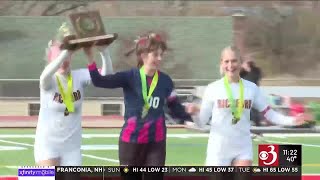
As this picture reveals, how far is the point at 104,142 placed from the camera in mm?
3355

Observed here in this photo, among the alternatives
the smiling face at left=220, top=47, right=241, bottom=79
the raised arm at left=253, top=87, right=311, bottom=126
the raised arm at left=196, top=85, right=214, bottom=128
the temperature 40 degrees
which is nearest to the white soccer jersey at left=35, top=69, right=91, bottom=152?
the raised arm at left=196, top=85, right=214, bottom=128

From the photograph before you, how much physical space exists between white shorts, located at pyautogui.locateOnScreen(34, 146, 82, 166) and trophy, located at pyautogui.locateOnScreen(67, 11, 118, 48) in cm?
53

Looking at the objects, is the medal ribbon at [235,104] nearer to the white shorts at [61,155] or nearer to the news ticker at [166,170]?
the news ticker at [166,170]

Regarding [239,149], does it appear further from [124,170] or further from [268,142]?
[124,170]

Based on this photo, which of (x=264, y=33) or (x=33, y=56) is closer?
(x=33, y=56)

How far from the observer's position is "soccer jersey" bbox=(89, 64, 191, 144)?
9.70ft

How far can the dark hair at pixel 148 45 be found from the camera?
3018 millimetres

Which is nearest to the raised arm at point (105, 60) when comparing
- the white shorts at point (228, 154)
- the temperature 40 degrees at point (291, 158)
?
the white shorts at point (228, 154)

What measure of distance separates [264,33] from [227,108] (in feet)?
1.91

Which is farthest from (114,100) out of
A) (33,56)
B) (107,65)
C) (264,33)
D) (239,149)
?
(264,33)

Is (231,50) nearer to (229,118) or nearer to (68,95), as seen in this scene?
(229,118)

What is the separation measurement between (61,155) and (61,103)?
Answer: 0.90ft

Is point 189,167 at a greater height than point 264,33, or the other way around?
point 264,33

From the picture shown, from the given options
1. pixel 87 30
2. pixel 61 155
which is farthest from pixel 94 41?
pixel 61 155
